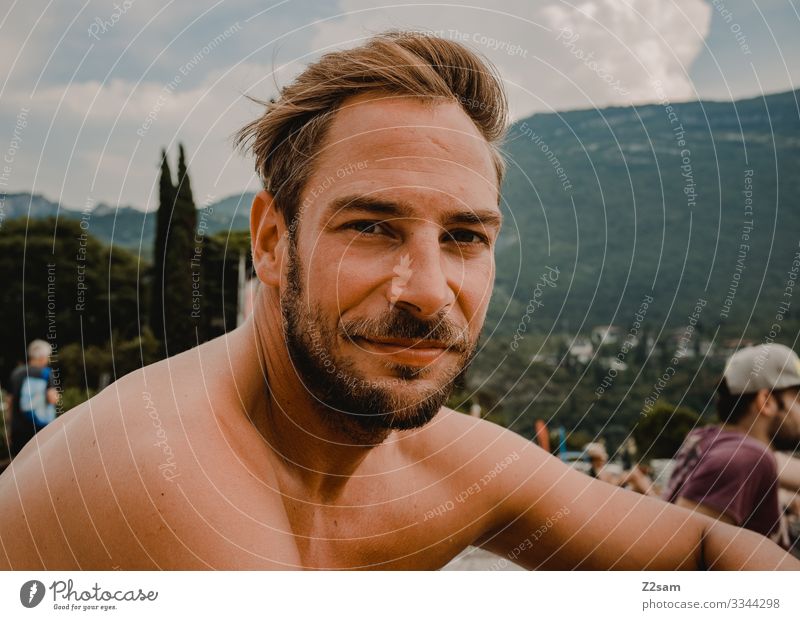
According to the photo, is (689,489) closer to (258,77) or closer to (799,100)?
(799,100)

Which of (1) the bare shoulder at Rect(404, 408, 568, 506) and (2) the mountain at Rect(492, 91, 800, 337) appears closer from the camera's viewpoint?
(1) the bare shoulder at Rect(404, 408, 568, 506)

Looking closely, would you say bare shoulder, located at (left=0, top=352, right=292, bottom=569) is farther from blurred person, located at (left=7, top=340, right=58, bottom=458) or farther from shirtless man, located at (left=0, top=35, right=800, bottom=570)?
blurred person, located at (left=7, top=340, right=58, bottom=458)

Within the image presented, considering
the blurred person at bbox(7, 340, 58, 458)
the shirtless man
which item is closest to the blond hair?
the shirtless man

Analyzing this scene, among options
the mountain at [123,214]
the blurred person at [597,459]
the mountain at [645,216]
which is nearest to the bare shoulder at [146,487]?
the mountain at [123,214]

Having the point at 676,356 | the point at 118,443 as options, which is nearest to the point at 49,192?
the point at 118,443

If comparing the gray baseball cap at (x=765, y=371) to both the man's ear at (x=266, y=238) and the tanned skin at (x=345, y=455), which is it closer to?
the tanned skin at (x=345, y=455)

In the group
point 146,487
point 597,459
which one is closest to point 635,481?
point 597,459
